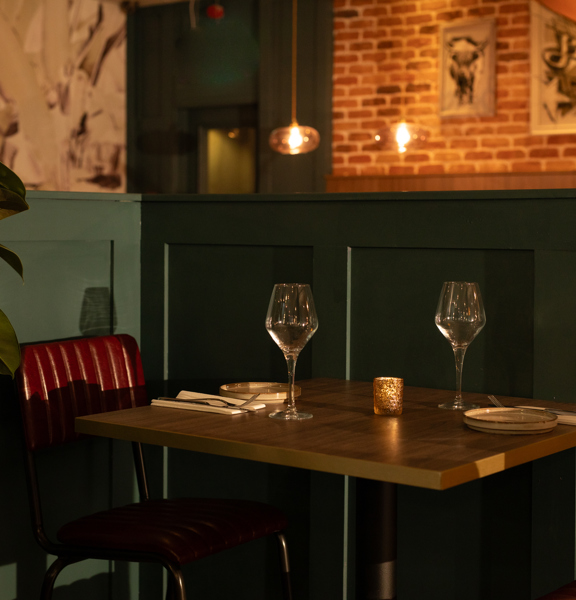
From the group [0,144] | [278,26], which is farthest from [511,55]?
[0,144]

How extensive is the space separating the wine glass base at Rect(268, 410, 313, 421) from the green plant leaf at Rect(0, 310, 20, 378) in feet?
1.47

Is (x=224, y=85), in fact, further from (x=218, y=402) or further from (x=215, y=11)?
(x=218, y=402)

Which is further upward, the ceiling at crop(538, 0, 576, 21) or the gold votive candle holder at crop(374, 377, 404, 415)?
the ceiling at crop(538, 0, 576, 21)

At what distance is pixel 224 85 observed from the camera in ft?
21.1

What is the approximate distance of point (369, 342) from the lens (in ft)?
6.68

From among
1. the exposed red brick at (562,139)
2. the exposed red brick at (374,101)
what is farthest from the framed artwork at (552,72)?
the exposed red brick at (374,101)

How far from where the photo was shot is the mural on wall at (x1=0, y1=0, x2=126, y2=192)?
6.07 metres

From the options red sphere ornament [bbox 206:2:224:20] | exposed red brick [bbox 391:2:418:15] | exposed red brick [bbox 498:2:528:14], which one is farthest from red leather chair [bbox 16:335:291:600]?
red sphere ornament [bbox 206:2:224:20]

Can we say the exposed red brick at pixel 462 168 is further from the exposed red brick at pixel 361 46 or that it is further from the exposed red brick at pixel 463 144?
the exposed red brick at pixel 361 46

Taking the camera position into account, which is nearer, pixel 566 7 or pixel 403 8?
pixel 566 7

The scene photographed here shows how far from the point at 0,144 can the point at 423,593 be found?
4.86 m

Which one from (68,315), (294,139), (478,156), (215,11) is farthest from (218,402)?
(215,11)

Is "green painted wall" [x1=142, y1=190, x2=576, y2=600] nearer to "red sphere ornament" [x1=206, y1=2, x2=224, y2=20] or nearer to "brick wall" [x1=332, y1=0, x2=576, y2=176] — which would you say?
"brick wall" [x1=332, y1=0, x2=576, y2=176]

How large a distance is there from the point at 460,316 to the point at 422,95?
4619 mm
